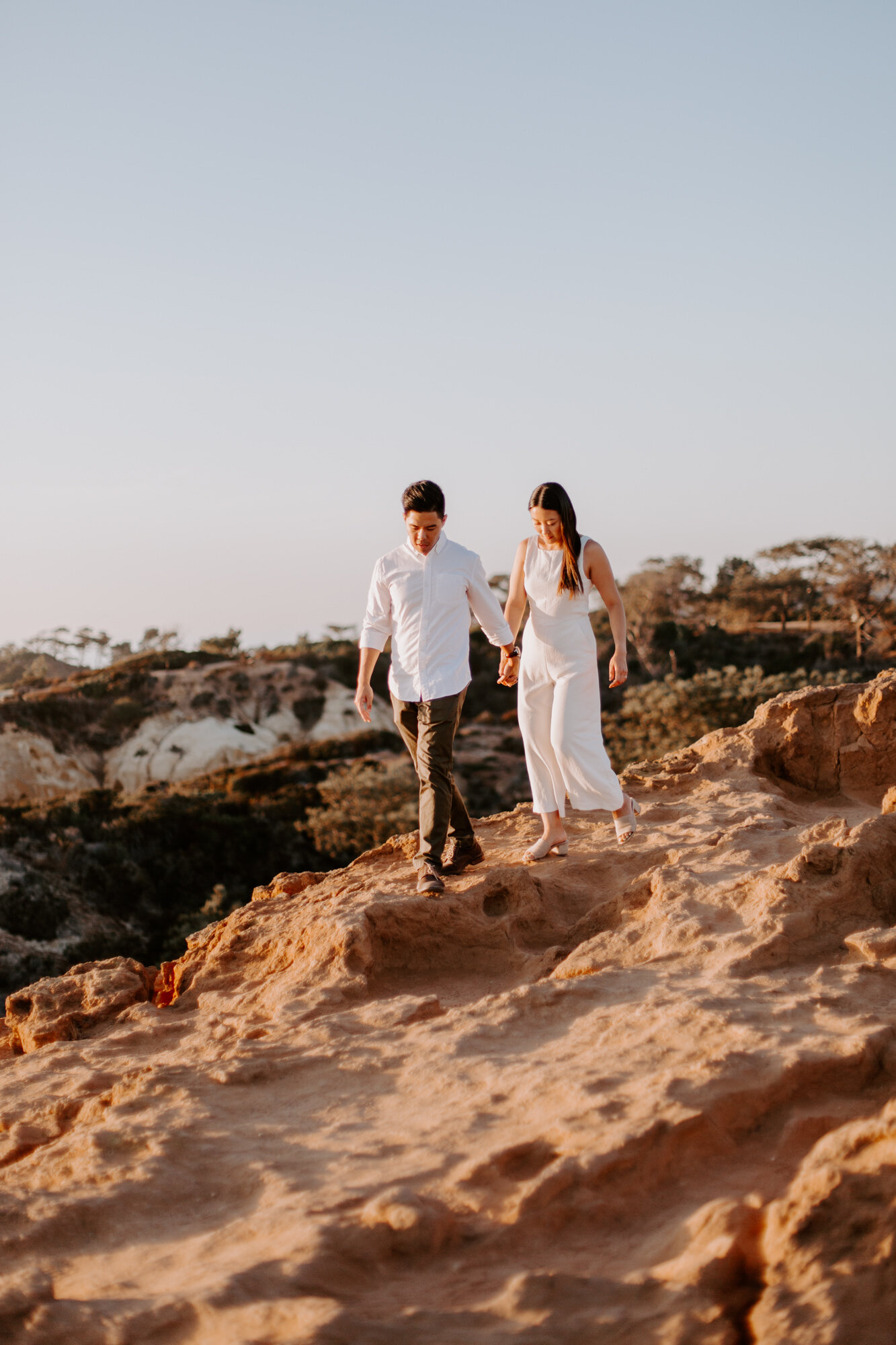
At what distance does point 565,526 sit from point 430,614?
0.74 metres

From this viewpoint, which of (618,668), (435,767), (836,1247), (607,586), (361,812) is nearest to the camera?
(836,1247)

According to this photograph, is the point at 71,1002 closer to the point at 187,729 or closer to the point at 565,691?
the point at 565,691

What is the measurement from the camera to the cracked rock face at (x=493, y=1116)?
6.30 ft

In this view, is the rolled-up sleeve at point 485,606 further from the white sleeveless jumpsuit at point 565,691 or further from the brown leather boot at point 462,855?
the brown leather boot at point 462,855

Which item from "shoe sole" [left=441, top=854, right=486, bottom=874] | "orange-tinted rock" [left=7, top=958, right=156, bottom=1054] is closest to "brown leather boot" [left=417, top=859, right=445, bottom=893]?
"shoe sole" [left=441, top=854, right=486, bottom=874]

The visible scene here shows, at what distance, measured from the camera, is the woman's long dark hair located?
4.54m

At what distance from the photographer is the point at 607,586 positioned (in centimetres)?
460

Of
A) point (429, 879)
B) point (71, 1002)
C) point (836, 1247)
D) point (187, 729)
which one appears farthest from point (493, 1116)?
point (187, 729)

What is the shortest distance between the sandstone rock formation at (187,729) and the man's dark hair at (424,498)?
2355cm

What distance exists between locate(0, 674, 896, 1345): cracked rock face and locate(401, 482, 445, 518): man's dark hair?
1647mm

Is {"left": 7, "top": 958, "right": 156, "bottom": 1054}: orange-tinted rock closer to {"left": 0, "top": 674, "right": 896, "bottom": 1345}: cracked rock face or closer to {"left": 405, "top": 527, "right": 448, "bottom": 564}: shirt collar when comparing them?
{"left": 0, "top": 674, "right": 896, "bottom": 1345}: cracked rock face

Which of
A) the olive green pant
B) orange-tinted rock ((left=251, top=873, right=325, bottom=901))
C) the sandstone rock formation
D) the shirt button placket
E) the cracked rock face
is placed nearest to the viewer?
the cracked rock face

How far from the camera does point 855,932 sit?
129 inches

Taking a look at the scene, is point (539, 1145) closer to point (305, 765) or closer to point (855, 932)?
point (855, 932)
